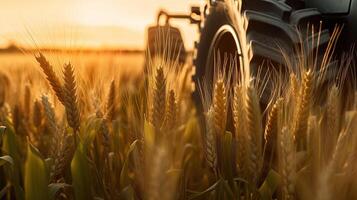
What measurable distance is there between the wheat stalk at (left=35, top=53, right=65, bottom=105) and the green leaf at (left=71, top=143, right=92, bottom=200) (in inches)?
9.8

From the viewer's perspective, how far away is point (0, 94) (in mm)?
3781

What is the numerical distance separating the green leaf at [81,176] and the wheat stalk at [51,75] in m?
0.25

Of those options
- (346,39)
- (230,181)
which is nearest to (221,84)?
(230,181)

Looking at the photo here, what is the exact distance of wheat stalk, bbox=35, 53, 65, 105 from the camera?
1920 mm

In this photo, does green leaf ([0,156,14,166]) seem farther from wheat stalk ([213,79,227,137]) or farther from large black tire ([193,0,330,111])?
large black tire ([193,0,330,111])

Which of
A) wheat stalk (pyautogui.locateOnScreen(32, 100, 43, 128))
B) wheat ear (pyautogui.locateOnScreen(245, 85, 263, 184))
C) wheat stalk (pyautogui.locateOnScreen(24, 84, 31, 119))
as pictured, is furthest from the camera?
wheat stalk (pyautogui.locateOnScreen(24, 84, 31, 119))

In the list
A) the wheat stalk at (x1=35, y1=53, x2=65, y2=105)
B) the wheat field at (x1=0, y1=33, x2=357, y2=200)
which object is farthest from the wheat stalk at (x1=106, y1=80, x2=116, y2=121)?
the wheat stalk at (x1=35, y1=53, x2=65, y2=105)

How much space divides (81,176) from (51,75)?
1.20ft

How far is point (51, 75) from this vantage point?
1920 mm

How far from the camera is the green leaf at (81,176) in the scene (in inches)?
67.6

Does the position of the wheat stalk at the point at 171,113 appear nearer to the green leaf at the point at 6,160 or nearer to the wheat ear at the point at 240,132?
the wheat ear at the point at 240,132

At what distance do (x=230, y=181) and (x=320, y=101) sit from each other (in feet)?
2.43

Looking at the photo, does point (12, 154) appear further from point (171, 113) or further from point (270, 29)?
point (270, 29)

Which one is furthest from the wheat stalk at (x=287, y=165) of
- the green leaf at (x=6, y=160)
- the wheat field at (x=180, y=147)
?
A: the green leaf at (x=6, y=160)
